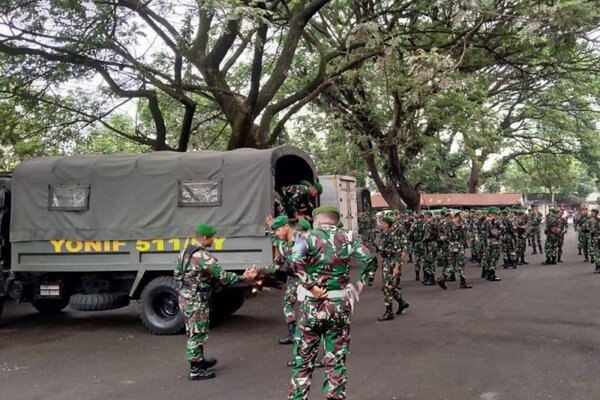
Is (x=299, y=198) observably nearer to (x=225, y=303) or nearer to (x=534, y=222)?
(x=225, y=303)

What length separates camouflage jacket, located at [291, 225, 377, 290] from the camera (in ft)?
15.4

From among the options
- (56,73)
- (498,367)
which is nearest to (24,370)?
(498,367)

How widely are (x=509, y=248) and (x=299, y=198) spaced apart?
30.0ft

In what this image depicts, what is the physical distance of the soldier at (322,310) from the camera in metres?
4.63

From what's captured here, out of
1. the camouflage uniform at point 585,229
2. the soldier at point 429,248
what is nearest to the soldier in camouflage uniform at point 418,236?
the soldier at point 429,248

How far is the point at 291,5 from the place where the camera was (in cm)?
1574

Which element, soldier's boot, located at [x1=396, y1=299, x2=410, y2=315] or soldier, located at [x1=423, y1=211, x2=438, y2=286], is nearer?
soldier's boot, located at [x1=396, y1=299, x2=410, y2=315]

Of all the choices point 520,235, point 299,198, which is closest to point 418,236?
point 520,235

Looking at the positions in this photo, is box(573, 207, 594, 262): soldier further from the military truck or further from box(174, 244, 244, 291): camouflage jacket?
box(174, 244, 244, 291): camouflage jacket

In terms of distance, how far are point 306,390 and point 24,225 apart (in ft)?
20.9

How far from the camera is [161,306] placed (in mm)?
8773

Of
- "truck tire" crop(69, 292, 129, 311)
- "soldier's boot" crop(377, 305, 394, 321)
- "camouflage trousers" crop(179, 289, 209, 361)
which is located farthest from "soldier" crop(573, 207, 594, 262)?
"camouflage trousers" crop(179, 289, 209, 361)

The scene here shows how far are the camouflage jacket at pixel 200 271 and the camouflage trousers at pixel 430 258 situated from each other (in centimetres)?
778

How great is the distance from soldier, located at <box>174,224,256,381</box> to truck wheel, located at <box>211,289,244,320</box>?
2922 mm
